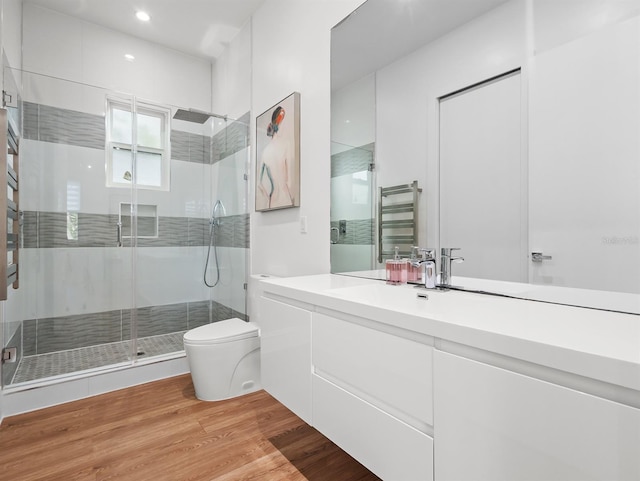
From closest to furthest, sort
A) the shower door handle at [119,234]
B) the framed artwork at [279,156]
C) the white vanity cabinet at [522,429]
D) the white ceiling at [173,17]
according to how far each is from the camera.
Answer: the white vanity cabinet at [522,429] < the framed artwork at [279,156] < the white ceiling at [173,17] < the shower door handle at [119,234]

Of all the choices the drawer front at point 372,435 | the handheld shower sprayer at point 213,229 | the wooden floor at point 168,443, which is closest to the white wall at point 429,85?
the drawer front at point 372,435

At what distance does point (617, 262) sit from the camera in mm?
935

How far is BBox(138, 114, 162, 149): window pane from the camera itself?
280 cm

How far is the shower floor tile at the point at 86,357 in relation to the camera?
222 centimetres

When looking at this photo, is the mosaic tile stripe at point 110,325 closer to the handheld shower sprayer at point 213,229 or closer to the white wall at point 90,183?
the white wall at point 90,183

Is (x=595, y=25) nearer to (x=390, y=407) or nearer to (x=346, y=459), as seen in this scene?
(x=390, y=407)

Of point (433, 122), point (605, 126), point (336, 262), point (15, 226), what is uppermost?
point (433, 122)

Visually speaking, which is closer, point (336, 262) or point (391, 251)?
point (391, 251)

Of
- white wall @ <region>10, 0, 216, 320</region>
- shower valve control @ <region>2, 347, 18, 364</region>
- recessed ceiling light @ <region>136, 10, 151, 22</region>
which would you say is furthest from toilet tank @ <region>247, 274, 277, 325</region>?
recessed ceiling light @ <region>136, 10, 151, 22</region>

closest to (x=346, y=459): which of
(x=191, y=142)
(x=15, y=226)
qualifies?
(x=15, y=226)

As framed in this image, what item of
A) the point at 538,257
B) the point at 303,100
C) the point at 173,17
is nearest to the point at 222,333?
the point at 303,100

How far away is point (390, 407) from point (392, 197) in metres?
0.96

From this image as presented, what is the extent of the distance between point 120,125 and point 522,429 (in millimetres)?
3155

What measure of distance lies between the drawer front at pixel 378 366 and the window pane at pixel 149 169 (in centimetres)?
228
